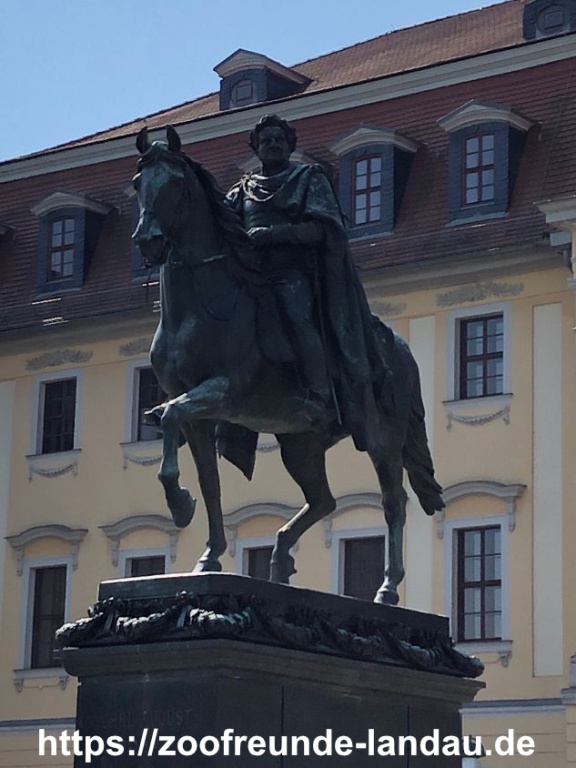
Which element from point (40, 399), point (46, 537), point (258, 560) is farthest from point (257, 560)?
point (40, 399)

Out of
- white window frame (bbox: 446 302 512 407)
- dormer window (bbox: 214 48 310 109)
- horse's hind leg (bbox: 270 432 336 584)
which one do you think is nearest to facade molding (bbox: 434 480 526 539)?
white window frame (bbox: 446 302 512 407)

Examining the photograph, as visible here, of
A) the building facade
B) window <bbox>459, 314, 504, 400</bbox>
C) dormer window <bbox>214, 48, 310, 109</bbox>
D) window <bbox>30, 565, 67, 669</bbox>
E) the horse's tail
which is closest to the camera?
the horse's tail

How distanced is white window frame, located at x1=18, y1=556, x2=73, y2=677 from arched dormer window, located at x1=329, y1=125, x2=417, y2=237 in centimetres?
682

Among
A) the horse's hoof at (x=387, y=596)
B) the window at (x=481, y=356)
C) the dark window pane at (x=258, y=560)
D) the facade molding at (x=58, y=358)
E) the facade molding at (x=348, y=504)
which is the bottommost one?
the horse's hoof at (x=387, y=596)

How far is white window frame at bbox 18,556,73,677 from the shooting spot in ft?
105

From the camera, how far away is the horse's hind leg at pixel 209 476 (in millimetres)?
11562

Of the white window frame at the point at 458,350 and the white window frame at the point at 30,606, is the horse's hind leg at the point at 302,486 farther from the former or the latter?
the white window frame at the point at 30,606

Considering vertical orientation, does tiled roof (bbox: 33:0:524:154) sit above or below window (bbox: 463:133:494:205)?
above

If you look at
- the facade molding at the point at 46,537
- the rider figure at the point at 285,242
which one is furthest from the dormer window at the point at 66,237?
the rider figure at the point at 285,242

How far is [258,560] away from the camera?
30266 mm

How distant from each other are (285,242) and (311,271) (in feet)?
0.82

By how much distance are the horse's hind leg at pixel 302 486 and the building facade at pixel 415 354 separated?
14830 millimetres

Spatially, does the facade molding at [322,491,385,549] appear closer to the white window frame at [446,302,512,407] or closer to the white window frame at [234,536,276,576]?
the white window frame at [234,536,276,576]

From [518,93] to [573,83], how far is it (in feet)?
2.97
